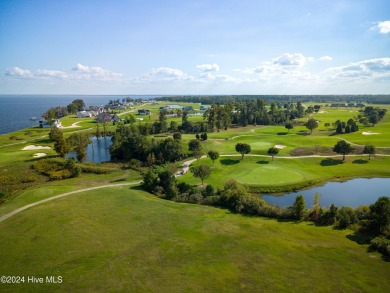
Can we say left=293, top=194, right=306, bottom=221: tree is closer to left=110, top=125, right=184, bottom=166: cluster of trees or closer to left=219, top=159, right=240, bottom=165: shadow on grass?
left=219, top=159, right=240, bottom=165: shadow on grass

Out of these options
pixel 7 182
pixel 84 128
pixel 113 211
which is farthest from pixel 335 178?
pixel 84 128

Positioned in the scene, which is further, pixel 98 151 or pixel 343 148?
pixel 98 151

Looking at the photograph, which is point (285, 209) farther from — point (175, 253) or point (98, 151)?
point (98, 151)

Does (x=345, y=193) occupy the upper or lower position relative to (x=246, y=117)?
lower

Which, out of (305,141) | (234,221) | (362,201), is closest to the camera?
(234,221)

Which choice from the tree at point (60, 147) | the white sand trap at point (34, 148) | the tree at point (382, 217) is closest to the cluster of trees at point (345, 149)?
the tree at point (382, 217)

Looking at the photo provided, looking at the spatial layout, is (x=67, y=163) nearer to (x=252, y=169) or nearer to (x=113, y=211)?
(x=113, y=211)

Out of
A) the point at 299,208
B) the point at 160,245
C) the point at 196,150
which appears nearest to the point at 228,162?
the point at 196,150
